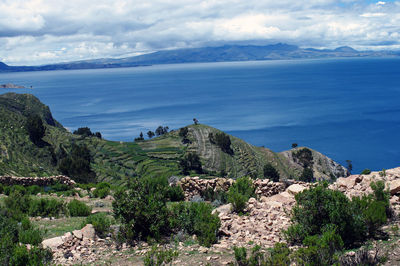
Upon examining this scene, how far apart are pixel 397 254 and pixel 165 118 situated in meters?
122

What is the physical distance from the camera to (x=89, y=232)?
9188 millimetres

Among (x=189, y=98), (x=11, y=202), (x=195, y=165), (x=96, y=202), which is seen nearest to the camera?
(x=11, y=202)

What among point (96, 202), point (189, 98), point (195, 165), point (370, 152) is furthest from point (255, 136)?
point (96, 202)

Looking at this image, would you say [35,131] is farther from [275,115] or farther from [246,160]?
[275,115]

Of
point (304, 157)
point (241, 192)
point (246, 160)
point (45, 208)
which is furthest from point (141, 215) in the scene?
point (304, 157)

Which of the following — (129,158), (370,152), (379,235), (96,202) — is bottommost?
(370,152)

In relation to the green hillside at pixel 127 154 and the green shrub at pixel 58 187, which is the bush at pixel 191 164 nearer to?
the green hillside at pixel 127 154

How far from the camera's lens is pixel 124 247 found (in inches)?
350

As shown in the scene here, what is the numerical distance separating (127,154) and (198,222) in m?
56.2

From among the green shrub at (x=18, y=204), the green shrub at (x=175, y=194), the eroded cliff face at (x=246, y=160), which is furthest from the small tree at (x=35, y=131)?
the green shrub at (x=175, y=194)

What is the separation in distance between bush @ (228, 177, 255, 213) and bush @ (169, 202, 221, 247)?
Result: 1.25 meters

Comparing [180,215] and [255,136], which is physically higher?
[180,215]

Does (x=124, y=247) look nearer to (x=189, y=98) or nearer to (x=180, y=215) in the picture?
(x=180, y=215)

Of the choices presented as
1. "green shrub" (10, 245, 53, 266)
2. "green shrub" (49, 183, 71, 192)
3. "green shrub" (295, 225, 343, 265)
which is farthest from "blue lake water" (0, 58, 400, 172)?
"green shrub" (10, 245, 53, 266)
